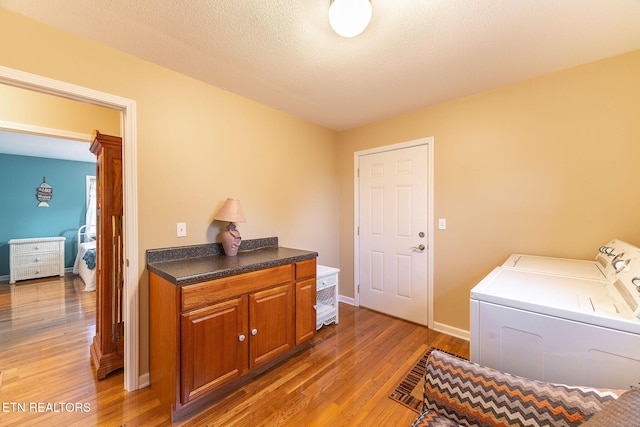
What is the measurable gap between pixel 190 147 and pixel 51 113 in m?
1.28

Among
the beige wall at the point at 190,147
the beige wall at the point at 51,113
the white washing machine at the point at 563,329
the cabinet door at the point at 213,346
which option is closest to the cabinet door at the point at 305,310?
the cabinet door at the point at 213,346

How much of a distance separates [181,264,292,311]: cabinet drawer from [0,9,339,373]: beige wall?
588 millimetres

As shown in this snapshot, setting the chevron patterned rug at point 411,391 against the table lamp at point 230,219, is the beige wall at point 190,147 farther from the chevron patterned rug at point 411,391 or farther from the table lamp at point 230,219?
the chevron patterned rug at point 411,391

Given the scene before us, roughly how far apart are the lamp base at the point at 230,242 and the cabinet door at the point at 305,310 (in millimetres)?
618

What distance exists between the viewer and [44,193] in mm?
4676

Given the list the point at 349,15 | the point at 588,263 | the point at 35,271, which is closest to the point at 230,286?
the point at 349,15

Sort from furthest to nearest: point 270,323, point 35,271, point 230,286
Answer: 1. point 35,271
2. point 270,323
3. point 230,286

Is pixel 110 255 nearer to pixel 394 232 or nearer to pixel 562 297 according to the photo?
pixel 394 232

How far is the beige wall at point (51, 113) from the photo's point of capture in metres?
1.96

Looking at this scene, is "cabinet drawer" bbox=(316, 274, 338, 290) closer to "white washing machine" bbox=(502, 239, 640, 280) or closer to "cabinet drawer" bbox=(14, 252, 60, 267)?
"white washing machine" bbox=(502, 239, 640, 280)

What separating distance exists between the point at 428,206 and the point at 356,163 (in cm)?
107

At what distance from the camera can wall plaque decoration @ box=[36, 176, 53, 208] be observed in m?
4.64

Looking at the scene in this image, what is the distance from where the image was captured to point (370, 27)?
1.46m

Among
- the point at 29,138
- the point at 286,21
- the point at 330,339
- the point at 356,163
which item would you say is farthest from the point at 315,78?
the point at 29,138
